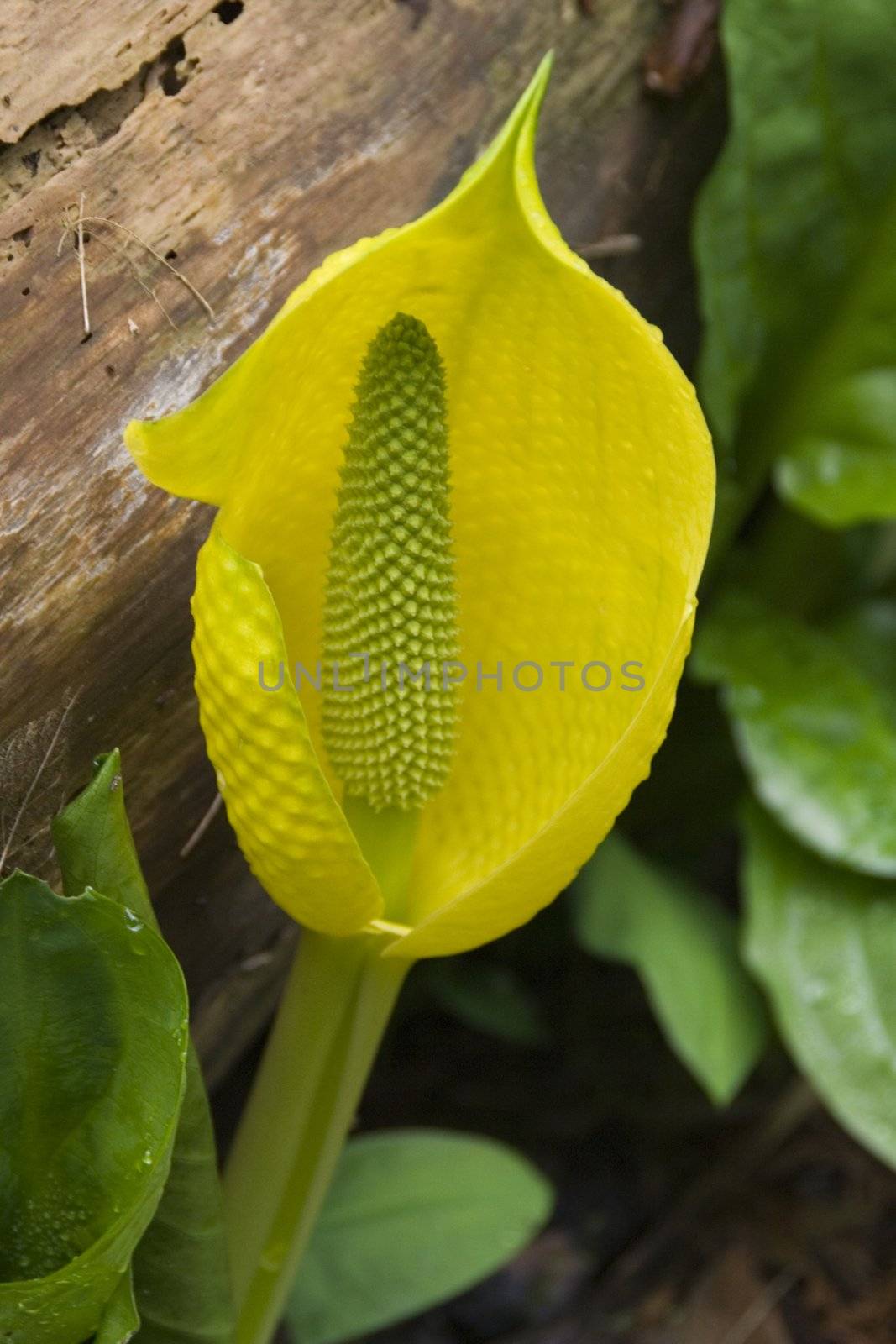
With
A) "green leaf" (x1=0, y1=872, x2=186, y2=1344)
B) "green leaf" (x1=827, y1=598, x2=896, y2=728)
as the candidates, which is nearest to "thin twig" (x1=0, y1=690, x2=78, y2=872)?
"green leaf" (x1=0, y1=872, x2=186, y2=1344)

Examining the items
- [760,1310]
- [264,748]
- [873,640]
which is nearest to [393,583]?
[264,748]

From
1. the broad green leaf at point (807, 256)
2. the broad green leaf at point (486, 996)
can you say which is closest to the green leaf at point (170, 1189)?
the broad green leaf at point (486, 996)

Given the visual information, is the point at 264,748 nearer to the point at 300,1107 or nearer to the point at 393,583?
the point at 393,583

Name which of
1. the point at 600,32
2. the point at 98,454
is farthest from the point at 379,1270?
the point at 600,32

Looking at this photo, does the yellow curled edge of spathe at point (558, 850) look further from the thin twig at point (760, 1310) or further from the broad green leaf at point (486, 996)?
the thin twig at point (760, 1310)

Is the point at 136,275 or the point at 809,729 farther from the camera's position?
the point at 809,729

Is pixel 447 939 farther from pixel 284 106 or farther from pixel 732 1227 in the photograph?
pixel 732 1227

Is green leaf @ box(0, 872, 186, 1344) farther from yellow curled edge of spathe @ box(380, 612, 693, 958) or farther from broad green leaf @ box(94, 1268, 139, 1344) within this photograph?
yellow curled edge of spathe @ box(380, 612, 693, 958)
